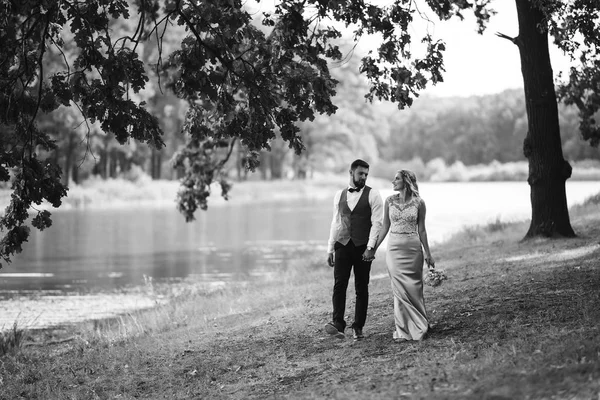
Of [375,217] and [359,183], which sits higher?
[359,183]

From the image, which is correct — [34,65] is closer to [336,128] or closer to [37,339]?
[37,339]

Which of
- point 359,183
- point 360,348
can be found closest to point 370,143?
point 359,183

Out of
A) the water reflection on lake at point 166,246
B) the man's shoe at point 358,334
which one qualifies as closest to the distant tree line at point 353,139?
the water reflection on lake at point 166,246

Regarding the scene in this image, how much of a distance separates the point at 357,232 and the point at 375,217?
297 mm

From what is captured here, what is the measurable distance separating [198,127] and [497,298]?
5.34 m

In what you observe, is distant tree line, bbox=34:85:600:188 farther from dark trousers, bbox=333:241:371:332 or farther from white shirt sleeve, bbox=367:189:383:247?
white shirt sleeve, bbox=367:189:383:247

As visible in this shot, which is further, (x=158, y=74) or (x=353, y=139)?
(x=353, y=139)

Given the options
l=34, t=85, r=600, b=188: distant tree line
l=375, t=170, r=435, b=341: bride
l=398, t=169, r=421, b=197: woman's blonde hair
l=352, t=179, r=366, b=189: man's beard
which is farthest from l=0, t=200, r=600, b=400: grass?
l=34, t=85, r=600, b=188: distant tree line

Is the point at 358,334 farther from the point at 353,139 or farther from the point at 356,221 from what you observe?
the point at 353,139

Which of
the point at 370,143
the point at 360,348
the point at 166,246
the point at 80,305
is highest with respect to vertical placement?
the point at 370,143

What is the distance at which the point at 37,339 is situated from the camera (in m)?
14.1

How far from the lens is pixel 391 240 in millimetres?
9672

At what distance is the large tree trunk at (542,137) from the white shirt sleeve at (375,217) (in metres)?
8.66

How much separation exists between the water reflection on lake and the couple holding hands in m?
12.1
